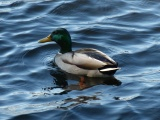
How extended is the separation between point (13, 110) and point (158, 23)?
18.9ft

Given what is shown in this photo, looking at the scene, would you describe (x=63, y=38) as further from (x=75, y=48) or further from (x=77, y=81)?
(x=77, y=81)

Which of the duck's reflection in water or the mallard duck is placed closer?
the duck's reflection in water

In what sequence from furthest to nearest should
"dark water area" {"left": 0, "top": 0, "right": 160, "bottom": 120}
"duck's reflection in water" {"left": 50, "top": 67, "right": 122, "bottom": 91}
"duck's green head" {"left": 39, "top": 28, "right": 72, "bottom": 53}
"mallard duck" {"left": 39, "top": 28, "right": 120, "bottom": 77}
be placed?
"duck's green head" {"left": 39, "top": 28, "right": 72, "bottom": 53}, "mallard duck" {"left": 39, "top": 28, "right": 120, "bottom": 77}, "duck's reflection in water" {"left": 50, "top": 67, "right": 122, "bottom": 91}, "dark water area" {"left": 0, "top": 0, "right": 160, "bottom": 120}

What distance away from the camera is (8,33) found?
51.2 feet

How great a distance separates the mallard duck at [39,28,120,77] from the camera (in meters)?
12.8

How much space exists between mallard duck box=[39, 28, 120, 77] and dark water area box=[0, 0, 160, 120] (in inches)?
5.9

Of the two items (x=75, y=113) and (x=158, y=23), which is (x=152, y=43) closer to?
(x=158, y=23)

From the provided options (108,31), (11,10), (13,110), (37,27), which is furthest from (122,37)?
(13,110)

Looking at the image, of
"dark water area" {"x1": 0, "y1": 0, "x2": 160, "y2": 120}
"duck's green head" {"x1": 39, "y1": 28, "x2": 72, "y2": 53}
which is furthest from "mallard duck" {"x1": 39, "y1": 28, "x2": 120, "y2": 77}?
"dark water area" {"x1": 0, "y1": 0, "x2": 160, "y2": 120}

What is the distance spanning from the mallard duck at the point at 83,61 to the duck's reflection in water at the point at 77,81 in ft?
0.30

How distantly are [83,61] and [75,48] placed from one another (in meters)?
1.62

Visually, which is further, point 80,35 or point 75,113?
point 80,35

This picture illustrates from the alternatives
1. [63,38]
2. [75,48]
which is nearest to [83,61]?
[63,38]

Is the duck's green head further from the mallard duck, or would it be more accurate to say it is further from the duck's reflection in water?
the duck's reflection in water
